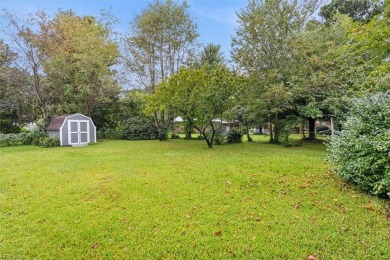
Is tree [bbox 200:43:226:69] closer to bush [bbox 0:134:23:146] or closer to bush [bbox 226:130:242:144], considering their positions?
bush [bbox 226:130:242:144]

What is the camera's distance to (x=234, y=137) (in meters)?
14.1

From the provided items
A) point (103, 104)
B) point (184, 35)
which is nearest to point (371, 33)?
point (184, 35)

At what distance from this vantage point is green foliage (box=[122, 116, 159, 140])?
17.7m

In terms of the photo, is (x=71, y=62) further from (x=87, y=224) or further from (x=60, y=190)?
(x=87, y=224)

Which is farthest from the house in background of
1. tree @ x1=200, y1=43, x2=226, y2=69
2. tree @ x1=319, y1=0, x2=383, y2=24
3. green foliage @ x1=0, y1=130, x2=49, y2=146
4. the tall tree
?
tree @ x1=319, y1=0, x2=383, y2=24

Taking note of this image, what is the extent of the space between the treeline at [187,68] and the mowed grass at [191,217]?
4451mm

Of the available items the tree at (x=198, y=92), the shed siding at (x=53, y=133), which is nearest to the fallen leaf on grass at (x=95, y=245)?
the tree at (x=198, y=92)

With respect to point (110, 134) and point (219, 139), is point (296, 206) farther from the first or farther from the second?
point (110, 134)

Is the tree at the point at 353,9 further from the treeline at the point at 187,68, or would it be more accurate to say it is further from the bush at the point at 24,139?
the bush at the point at 24,139

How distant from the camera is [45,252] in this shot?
8.55 ft

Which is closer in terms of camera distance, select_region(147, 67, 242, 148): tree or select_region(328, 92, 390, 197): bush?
select_region(328, 92, 390, 197): bush

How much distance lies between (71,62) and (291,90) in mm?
14569

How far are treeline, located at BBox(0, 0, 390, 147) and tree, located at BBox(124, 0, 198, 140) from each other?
7 cm

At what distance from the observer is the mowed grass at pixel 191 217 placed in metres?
2.64
